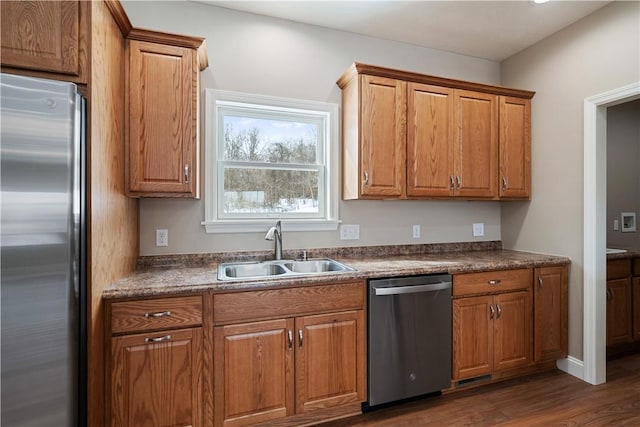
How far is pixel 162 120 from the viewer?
6.35 feet

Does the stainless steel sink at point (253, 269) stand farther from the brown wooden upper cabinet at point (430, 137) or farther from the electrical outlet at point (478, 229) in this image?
the electrical outlet at point (478, 229)

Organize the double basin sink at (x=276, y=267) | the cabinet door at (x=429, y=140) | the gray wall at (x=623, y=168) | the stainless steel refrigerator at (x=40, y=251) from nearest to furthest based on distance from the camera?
the stainless steel refrigerator at (x=40, y=251)
the double basin sink at (x=276, y=267)
the cabinet door at (x=429, y=140)
the gray wall at (x=623, y=168)

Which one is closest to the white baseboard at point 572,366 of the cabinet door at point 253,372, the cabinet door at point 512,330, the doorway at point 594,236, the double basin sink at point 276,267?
the doorway at point 594,236

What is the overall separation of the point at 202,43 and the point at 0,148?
127 cm

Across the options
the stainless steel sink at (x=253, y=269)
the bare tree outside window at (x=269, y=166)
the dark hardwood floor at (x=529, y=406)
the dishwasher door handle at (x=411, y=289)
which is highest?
the bare tree outside window at (x=269, y=166)

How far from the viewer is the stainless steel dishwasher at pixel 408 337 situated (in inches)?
79.2

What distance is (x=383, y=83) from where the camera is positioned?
2412mm

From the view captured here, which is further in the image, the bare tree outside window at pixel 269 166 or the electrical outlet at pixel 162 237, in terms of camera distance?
the bare tree outside window at pixel 269 166

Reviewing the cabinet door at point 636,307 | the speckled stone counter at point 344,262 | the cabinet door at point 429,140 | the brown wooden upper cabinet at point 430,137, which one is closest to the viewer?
the speckled stone counter at point 344,262

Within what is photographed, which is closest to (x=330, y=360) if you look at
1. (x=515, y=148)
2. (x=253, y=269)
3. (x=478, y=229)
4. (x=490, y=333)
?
(x=253, y=269)

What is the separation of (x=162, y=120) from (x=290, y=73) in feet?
3.56

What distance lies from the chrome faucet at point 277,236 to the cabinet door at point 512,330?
1.64 m

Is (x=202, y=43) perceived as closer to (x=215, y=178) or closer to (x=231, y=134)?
(x=231, y=134)

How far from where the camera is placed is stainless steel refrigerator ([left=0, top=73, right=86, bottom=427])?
1194 millimetres
